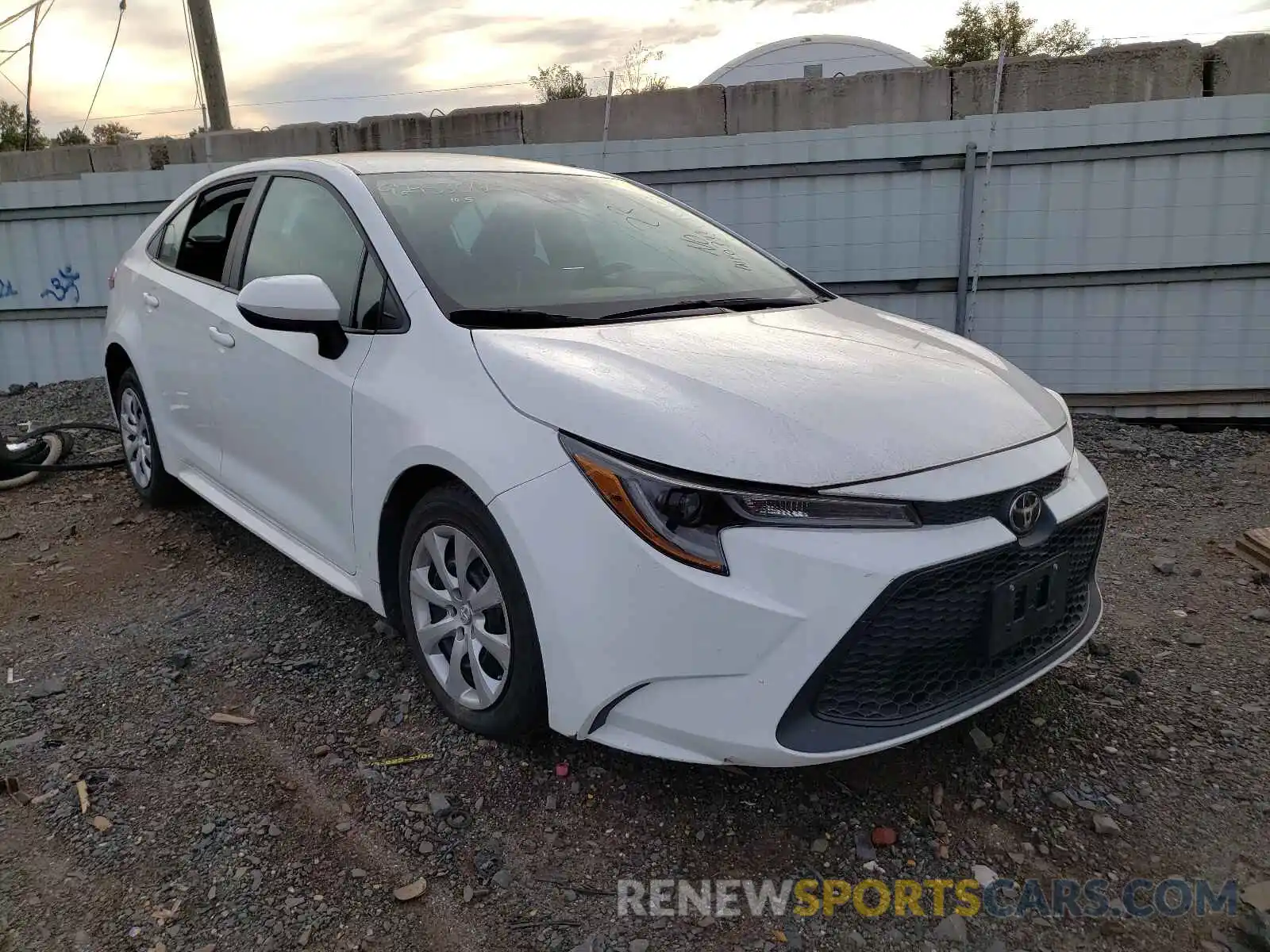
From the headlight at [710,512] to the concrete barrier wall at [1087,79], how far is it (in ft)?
18.5

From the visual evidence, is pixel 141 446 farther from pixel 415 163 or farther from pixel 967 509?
pixel 967 509

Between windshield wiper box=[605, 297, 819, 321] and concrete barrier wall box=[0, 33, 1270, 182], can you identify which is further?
concrete barrier wall box=[0, 33, 1270, 182]

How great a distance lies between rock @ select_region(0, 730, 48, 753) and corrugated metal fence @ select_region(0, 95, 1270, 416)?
5.47 meters

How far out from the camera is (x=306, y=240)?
322 cm

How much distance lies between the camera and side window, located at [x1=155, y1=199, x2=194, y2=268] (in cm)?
414

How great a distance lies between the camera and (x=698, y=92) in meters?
7.09

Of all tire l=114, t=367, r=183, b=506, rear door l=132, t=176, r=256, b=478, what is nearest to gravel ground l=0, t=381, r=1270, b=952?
rear door l=132, t=176, r=256, b=478

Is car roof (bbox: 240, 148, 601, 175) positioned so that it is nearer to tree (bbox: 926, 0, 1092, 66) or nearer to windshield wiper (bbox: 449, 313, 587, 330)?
windshield wiper (bbox: 449, 313, 587, 330)

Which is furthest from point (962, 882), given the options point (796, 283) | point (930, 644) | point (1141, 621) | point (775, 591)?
point (796, 283)

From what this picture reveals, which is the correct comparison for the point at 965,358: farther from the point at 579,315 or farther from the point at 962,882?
the point at 962,882

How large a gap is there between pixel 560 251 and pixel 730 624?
1.61m

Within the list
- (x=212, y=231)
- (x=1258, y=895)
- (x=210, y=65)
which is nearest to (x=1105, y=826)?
(x=1258, y=895)

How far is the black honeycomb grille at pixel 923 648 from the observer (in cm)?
197

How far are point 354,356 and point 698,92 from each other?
17.0 ft
